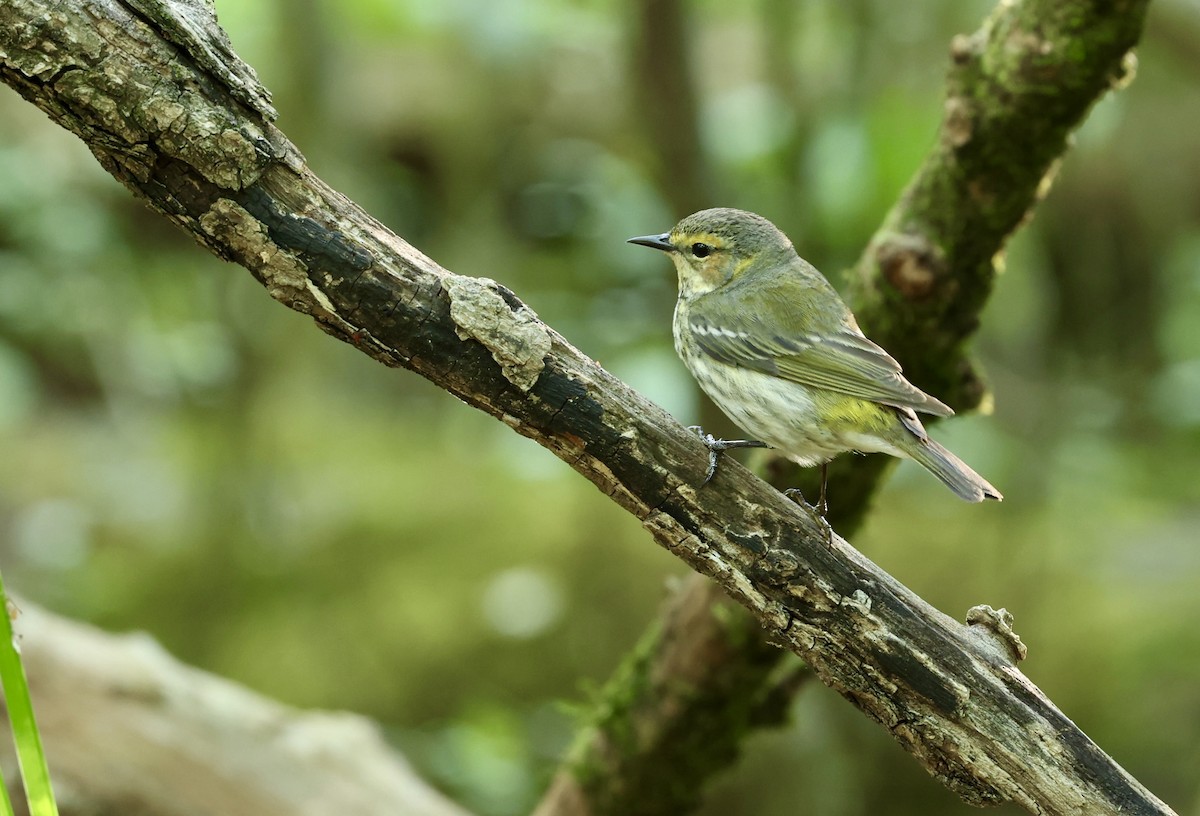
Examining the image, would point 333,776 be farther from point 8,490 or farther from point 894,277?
point 8,490

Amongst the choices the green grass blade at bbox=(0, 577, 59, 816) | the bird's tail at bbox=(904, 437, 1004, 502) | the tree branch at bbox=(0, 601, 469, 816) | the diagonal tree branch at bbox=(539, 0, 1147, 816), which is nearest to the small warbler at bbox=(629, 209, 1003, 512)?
the bird's tail at bbox=(904, 437, 1004, 502)

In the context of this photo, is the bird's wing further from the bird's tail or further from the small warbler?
the bird's tail

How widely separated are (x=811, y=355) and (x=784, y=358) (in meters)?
0.08

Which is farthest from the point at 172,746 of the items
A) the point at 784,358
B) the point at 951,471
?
the point at 951,471

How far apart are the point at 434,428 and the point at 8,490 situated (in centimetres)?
260

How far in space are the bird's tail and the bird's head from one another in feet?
2.68

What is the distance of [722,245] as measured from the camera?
10.8ft

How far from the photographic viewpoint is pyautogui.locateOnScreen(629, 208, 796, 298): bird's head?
10.7 feet

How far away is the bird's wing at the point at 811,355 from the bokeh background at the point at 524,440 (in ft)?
5.10

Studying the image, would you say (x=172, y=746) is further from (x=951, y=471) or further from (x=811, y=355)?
(x=951, y=471)

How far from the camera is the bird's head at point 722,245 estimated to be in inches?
128

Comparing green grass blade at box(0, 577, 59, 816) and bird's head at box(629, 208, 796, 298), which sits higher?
bird's head at box(629, 208, 796, 298)

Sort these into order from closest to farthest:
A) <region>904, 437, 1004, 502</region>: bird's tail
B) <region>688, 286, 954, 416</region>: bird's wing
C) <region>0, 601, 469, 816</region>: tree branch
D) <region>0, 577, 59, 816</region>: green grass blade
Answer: <region>0, 577, 59, 816</region>: green grass blade
<region>904, 437, 1004, 502</region>: bird's tail
<region>688, 286, 954, 416</region>: bird's wing
<region>0, 601, 469, 816</region>: tree branch

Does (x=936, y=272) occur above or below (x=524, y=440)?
above
